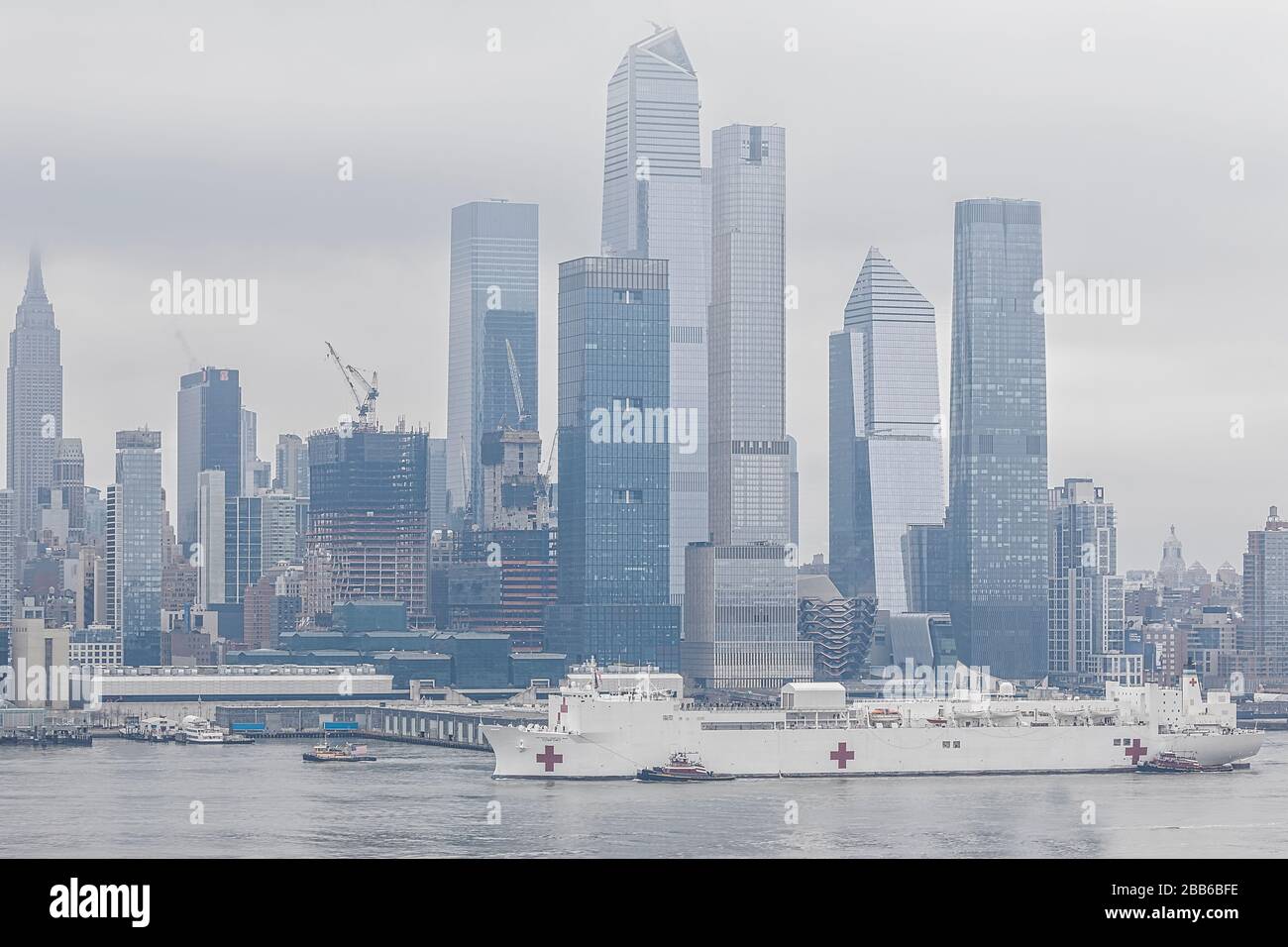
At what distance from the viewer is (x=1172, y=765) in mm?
76562

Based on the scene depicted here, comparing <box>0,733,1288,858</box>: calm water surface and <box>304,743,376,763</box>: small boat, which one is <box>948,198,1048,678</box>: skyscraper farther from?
<box>0,733,1288,858</box>: calm water surface

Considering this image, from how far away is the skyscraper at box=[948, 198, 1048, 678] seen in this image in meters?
196

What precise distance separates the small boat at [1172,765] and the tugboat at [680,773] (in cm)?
1719

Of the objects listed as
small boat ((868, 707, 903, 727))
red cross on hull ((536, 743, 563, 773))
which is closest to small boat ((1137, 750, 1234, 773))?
small boat ((868, 707, 903, 727))

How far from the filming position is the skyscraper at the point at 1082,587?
583 ft

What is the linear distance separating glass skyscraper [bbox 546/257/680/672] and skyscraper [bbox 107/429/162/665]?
125ft

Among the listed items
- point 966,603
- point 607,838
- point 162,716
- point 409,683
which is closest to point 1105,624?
point 966,603

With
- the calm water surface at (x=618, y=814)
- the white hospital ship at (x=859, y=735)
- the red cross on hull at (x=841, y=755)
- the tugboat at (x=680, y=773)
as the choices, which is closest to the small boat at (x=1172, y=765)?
the white hospital ship at (x=859, y=735)

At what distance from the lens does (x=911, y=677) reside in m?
174

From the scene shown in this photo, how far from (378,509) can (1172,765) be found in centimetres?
12354

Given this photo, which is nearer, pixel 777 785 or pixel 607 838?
pixel 607 838
